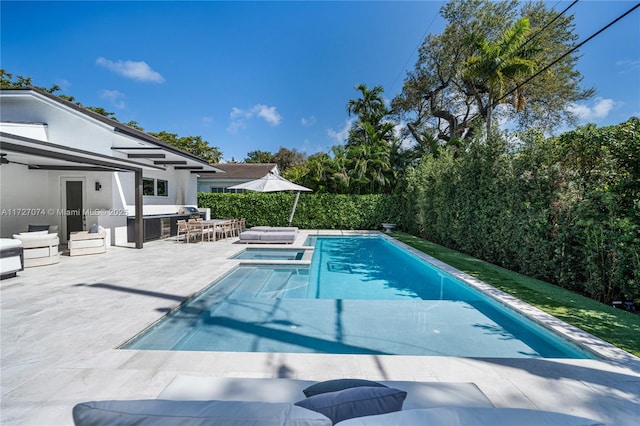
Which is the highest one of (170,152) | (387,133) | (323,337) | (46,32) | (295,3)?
(295,3)

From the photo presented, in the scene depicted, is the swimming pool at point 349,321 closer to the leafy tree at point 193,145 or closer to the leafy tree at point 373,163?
the leafy tree at point 373,163

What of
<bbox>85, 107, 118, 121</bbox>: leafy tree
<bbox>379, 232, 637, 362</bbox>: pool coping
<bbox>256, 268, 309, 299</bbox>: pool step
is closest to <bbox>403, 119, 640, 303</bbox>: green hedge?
<bbox>379, 232, 637, 362</bbox>: pool coping

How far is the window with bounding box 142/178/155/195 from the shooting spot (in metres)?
15.0

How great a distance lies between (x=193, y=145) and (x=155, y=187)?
26.9 metres

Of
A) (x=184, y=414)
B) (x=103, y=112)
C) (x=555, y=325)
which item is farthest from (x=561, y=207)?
(x=103, y=112)

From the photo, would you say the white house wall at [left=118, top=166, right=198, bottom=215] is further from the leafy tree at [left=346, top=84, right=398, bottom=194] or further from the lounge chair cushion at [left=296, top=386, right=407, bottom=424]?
the lounge chair cushion at [left=296, top=386, right=407, bottom=424]

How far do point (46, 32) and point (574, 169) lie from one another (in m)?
20.3

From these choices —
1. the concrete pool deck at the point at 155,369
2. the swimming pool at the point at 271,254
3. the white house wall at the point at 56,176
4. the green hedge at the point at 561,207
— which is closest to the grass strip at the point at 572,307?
the green hedge at the point at 561,207

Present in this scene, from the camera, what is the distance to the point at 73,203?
479 inches

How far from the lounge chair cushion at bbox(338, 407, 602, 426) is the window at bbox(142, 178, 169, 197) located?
54.8 ft

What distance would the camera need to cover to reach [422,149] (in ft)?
67.0

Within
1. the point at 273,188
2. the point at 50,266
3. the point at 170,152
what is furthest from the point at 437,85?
the point at 50,266

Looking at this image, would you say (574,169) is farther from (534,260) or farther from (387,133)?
(387,133)

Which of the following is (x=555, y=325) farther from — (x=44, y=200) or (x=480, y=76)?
(x=44, y=200)
